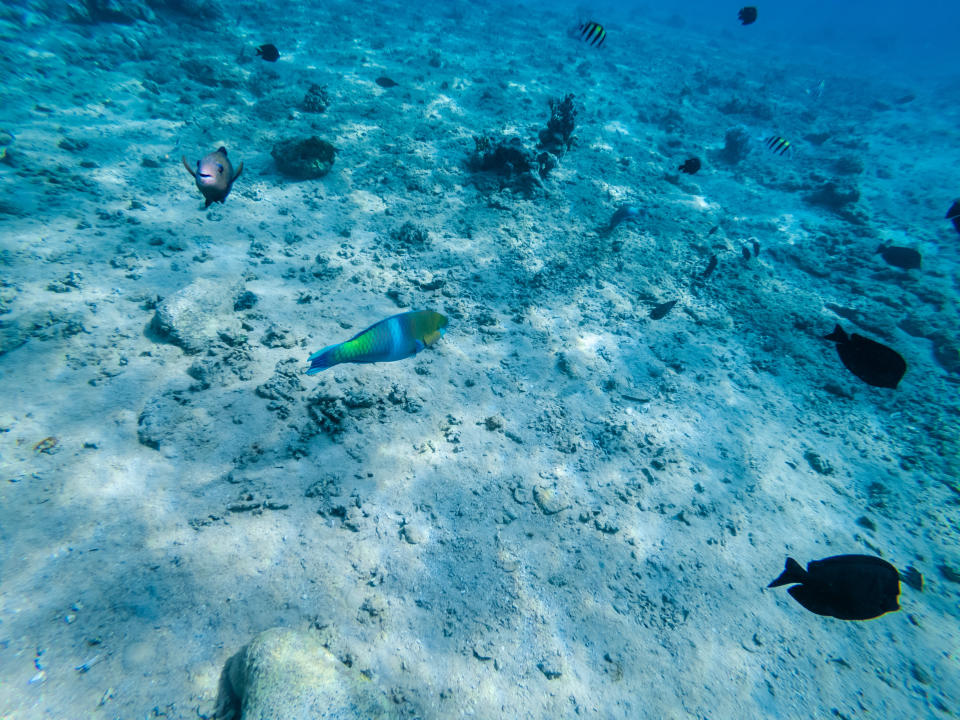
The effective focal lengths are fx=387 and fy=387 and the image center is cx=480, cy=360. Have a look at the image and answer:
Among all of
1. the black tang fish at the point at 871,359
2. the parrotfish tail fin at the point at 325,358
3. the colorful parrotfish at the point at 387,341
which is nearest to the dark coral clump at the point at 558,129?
the black tang fish at the point at 871,359

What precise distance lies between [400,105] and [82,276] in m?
8.34

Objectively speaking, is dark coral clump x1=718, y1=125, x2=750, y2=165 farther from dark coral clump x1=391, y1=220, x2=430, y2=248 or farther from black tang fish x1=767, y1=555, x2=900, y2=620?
black tang fish x1=767, y1=555, x2=900, y2=620

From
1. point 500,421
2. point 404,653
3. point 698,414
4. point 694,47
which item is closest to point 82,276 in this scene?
point 500,421

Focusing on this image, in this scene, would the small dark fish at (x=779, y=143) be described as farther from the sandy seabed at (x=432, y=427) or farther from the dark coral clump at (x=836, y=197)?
the dark coral clump at (x=836, y=197)

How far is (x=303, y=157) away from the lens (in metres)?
7.34

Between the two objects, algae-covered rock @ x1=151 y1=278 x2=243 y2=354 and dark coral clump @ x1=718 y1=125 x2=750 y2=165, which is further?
dark coral clump @ x1=718 y1=125 x2=750 y2=165

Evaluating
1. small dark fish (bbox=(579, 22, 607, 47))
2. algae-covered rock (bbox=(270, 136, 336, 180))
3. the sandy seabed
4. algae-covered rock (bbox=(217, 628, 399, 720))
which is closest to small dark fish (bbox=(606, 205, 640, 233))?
the sandy seabed

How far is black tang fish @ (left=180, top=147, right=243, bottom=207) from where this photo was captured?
3.32m

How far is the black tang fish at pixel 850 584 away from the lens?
2.56 metres

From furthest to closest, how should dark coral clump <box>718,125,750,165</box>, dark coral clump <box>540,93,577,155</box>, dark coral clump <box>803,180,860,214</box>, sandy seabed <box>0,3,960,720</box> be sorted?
dark coral clump <box>718,125,750,165</box> < dark coral clump <box>803,180,860,214</box> < dark coral clump <box>540,93,577,155</box> < sandy seabed <box>0,3,960,720</box>

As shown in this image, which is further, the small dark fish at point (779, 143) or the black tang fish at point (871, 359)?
the small dark fish at point (779, 143)

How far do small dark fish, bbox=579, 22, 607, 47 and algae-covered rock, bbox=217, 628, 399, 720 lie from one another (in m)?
10.0

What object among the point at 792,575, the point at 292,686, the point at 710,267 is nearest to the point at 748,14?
the point at 710,267

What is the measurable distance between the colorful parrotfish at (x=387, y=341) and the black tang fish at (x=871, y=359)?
3.26 meters
